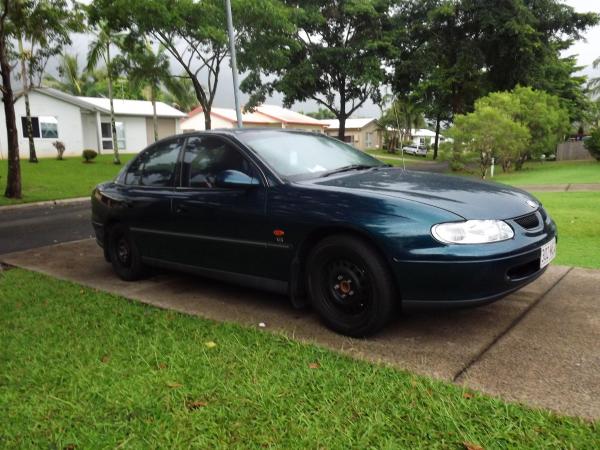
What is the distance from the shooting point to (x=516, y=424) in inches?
92.4

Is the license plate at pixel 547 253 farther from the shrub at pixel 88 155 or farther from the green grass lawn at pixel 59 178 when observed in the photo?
the shrub at pixel 88 155

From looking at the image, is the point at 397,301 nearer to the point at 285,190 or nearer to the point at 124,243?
the point at 285,190

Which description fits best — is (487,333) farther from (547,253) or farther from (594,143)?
(594,143)

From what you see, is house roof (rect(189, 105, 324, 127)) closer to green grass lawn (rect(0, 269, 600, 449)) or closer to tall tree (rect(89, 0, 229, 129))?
tall tree (rect(89, 0, 229, 129))

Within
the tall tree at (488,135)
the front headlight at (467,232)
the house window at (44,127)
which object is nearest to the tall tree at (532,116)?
the tall tree at (488,135)

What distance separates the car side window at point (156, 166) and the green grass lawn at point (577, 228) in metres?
4.12

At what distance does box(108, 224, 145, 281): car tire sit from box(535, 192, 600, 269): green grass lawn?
14.4 ft

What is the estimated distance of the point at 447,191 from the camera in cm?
346

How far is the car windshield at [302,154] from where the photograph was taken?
396cm

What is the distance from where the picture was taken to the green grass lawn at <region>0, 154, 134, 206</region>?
15086 millimetres

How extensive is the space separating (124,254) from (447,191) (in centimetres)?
334

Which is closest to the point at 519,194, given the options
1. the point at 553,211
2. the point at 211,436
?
the point at 211,436

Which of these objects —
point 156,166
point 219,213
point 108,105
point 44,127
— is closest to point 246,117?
point 108,105

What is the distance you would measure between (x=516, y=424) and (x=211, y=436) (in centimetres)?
141
